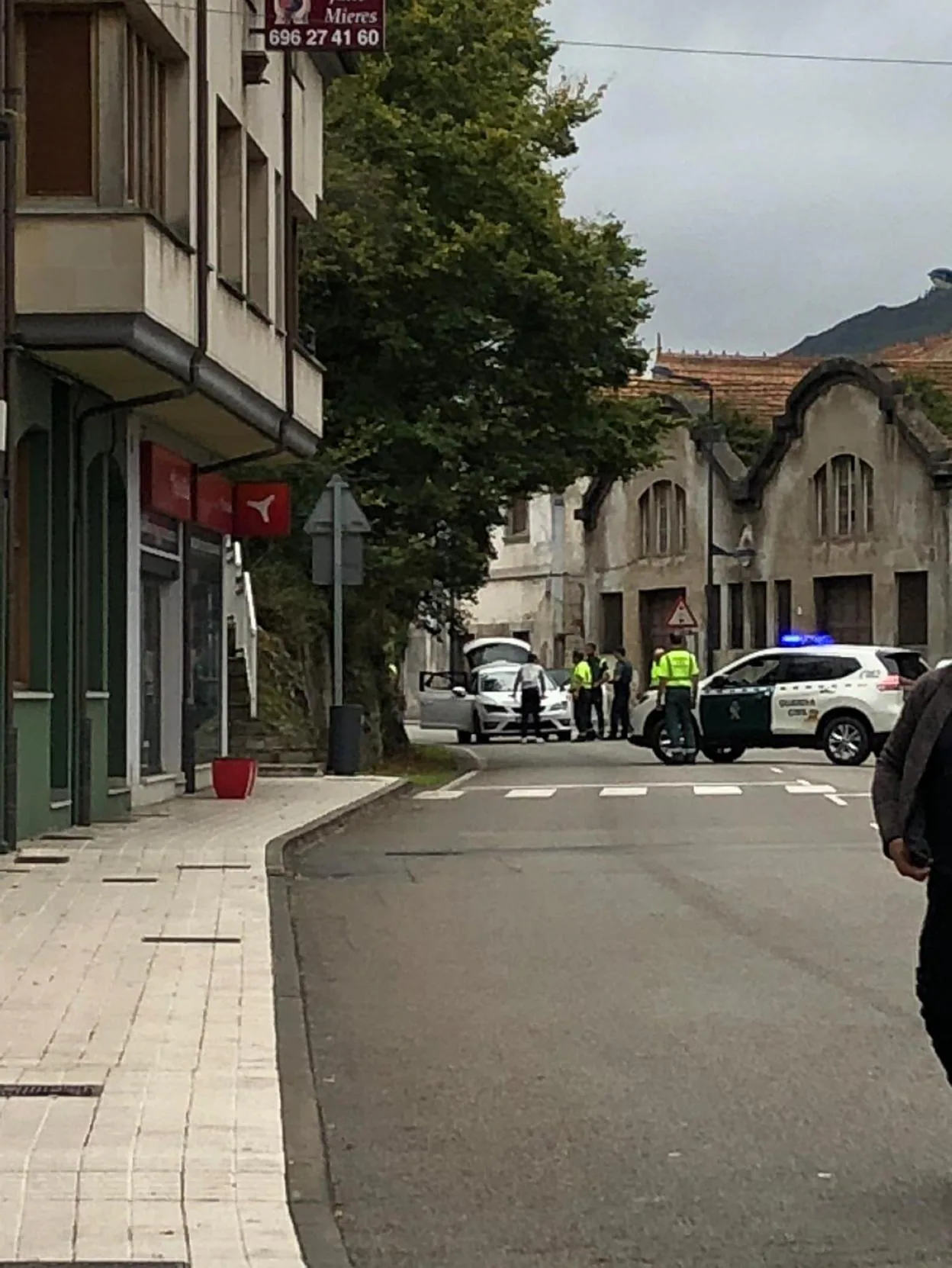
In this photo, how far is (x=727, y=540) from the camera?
64.5m

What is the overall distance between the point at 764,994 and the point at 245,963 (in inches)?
102

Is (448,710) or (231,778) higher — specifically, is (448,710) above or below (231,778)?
above

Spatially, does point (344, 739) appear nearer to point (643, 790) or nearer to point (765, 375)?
point (643, 790)

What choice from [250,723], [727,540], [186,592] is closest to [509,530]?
[727,540]

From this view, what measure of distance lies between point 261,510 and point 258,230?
4085 mm

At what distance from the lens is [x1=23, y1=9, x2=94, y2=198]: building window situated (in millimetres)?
19209

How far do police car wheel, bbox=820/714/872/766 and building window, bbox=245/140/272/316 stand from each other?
40.7 ft

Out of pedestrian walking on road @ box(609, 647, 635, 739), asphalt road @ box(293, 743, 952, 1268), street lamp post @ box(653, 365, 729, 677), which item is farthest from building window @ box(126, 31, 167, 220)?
street lamp post @ box(653, 365, 729, 677)

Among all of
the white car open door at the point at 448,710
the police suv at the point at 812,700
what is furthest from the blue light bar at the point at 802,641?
the police suv at the point at 812,700

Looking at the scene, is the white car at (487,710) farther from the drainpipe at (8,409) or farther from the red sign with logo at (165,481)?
the drainpipe at (8,409)

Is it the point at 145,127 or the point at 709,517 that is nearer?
the point at 145,127

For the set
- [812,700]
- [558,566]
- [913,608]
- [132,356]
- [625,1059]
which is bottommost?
[625,1059]

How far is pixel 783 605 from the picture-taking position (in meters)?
62.7

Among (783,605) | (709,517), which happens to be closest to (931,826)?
(783,605)
